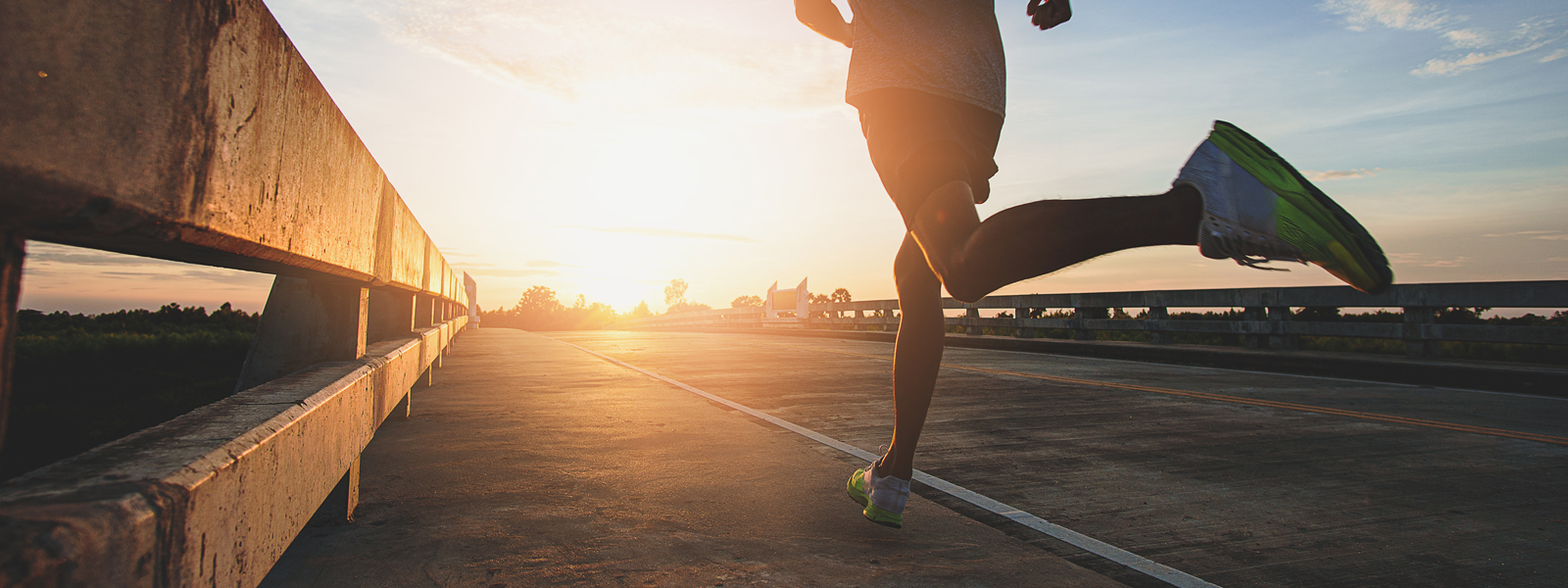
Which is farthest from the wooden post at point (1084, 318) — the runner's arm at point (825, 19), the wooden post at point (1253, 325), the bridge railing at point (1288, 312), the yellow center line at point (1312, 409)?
the runner's arm at point (825, 19)

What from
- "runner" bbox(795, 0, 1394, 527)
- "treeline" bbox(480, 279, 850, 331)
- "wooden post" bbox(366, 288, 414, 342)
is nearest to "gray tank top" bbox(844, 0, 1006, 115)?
"runner" bbox(795, 0, 1394, 527)

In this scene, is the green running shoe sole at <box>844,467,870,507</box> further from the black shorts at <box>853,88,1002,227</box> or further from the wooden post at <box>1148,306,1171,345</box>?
the wooden post at <box>1148,306,1171,345</box>

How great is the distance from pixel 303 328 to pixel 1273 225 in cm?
283

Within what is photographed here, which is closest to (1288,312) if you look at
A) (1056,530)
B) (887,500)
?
(1056,530)

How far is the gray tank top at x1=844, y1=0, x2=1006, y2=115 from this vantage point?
2.31 m

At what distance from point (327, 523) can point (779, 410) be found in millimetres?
2906

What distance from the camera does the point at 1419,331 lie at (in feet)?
28.9

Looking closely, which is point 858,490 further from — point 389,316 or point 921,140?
point 389,316

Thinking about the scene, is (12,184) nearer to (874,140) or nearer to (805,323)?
(874,140)

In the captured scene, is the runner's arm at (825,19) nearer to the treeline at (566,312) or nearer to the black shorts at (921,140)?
the black shorts at (921,140)

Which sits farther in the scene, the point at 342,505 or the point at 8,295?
the point at 342,505

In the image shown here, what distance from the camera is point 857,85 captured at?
2.46 meters

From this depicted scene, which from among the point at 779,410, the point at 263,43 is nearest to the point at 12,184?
the point at 263,43

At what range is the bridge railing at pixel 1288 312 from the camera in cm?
803
